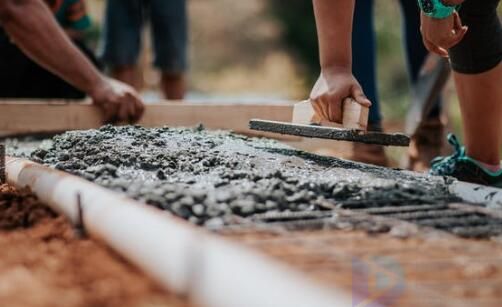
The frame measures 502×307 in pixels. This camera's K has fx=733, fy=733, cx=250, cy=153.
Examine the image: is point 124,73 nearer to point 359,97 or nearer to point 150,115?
point 150,115

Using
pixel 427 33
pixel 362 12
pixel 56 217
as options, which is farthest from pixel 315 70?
pixel 56 217

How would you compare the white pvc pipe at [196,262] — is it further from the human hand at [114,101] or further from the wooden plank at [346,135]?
the human hand at [114,101]

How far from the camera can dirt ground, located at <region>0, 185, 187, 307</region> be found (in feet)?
3.22

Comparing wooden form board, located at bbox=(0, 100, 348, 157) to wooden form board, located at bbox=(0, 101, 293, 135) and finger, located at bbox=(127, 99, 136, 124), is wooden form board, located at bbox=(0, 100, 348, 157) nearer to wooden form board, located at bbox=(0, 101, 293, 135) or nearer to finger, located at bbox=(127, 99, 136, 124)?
wooden form board, located at bbox=(0, 101, 293, 135)

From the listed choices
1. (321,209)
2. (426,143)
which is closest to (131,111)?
(426,143)

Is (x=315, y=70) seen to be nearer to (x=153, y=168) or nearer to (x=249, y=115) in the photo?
(x=249, y=115)

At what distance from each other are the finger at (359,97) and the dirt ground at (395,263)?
721 millimetres

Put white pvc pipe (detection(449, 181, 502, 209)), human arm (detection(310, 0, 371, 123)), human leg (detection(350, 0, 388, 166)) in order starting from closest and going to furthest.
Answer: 1. white pvc pipe (detection(449, 181, 502, 209))
2. human arm (detection(310, 0, 371, 123))
3. human leg (detection(350, 0, 388, 166))

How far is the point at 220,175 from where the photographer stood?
1747 millimetres

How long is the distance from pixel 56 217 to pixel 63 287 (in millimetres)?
509

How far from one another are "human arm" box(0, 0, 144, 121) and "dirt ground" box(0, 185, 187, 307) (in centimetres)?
164

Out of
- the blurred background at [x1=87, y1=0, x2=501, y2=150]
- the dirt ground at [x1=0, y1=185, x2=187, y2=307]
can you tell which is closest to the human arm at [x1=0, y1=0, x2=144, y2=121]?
the dirt ground at [x1=0, y1=185, x2=187, y2=307]

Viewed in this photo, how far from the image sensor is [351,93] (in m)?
2.10

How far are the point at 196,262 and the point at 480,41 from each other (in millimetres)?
1681
